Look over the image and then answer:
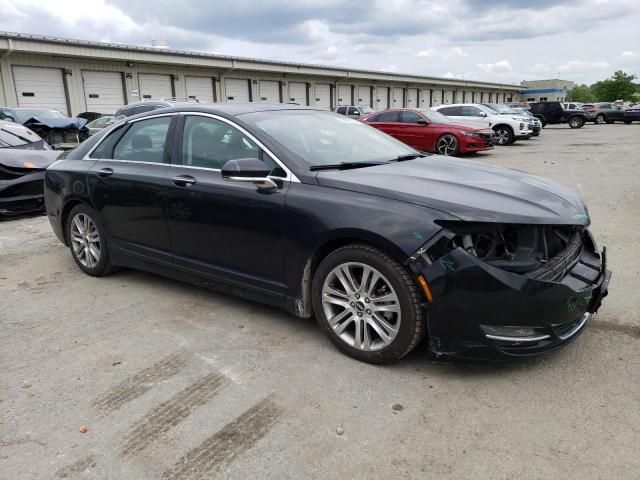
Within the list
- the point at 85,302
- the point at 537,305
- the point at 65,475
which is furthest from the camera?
the point at 85,302

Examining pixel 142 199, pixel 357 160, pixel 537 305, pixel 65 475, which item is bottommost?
pixel 65 475

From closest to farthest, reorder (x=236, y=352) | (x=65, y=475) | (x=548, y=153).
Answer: (x=65, y=475) → (x=236, y=352) → (x=548, y=153)

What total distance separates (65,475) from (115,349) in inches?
49.8

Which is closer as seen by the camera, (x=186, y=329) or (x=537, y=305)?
(x=537, y=305)

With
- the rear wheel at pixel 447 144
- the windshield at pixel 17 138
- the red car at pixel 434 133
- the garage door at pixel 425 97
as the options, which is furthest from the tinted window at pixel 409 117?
the garage door at pixel 425 97

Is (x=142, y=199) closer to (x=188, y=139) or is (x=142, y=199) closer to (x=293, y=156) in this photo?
(x=188, y=139)

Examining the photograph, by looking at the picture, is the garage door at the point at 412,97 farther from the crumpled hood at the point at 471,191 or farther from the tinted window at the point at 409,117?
the crumpled hood at the point at 471,191

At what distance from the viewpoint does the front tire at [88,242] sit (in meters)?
4.83

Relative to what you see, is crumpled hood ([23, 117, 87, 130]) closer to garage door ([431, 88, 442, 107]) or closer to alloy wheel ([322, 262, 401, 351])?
alloy wheel ([322, 262, 401, 351])

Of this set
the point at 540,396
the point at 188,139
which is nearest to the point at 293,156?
the point at 188,139

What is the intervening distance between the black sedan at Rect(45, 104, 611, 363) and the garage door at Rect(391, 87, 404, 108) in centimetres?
4471

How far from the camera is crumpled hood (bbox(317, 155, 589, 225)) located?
9.47 feet

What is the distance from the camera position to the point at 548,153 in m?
15.8

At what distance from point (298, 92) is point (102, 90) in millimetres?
14899
